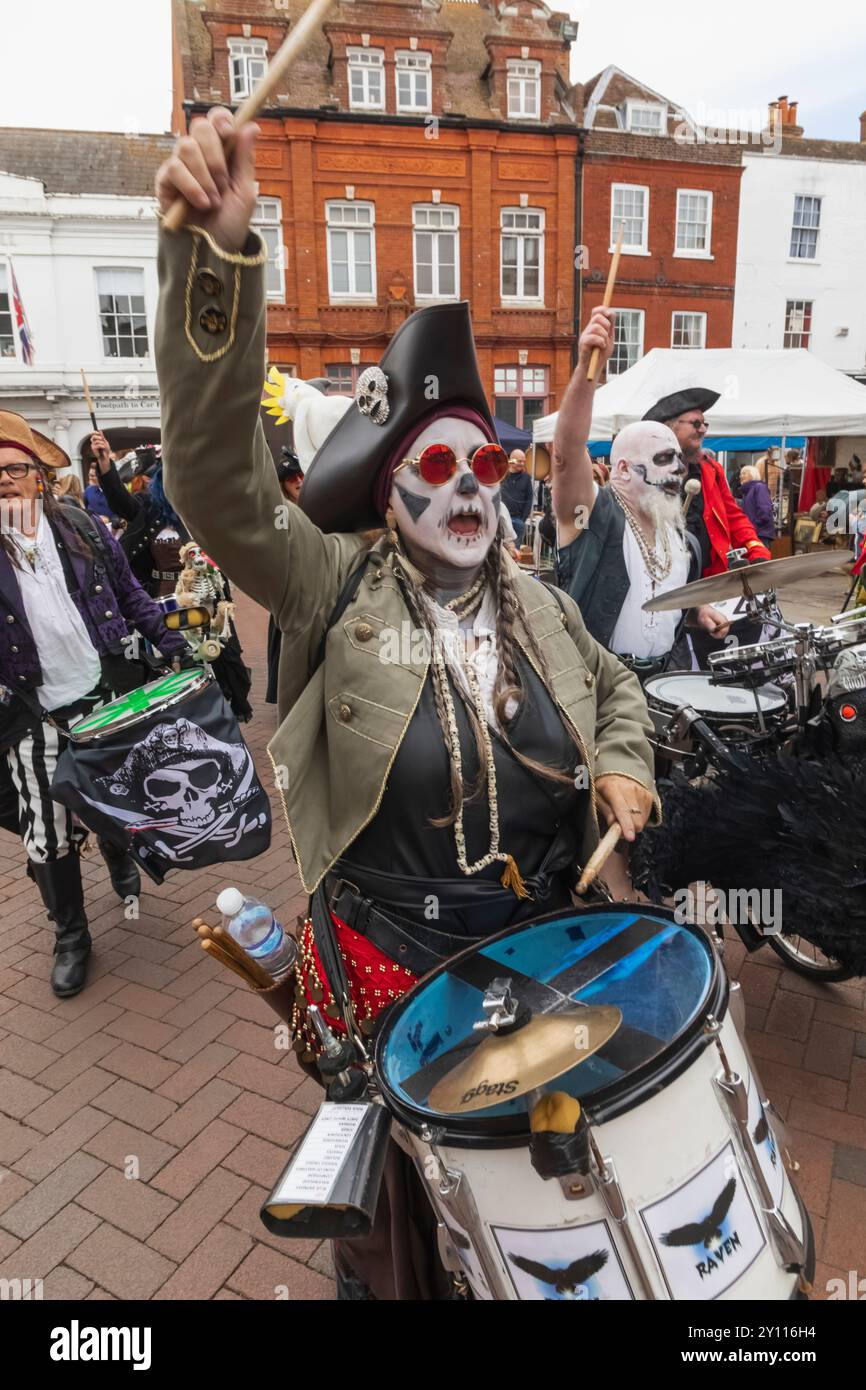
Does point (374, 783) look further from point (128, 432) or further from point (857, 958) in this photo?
point (128, 432)

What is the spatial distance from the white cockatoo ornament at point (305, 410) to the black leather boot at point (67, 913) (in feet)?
7.16

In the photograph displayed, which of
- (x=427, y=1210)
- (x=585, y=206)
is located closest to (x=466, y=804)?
(x=427, y=1210)

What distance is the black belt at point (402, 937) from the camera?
5.48 feet

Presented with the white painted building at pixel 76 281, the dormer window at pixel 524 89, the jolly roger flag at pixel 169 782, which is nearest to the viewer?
the jolly roger flag at pixel 169 782

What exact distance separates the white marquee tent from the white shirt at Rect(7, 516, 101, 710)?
856 cm

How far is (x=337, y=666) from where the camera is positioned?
1.63 meters

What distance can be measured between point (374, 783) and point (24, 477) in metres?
2.50

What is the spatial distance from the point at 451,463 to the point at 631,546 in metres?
2.15

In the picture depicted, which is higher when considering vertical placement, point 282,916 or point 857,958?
point 857,958

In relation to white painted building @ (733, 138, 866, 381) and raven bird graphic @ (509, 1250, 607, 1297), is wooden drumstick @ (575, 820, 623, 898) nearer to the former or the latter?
raven bird graphic @ (509, 1250, 607, 1297)

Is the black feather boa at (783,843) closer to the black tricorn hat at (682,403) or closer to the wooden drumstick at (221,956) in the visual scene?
the wooden drumstick at (221,956)

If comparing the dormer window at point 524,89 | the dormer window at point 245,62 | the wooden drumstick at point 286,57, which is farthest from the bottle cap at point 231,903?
the dormer window at point 524,89

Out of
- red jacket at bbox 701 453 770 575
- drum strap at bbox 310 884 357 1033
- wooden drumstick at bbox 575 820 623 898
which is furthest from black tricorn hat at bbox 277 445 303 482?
wooden drumstick at bbox 575 820 623 898

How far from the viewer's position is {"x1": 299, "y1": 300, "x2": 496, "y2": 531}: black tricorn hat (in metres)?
1.70
